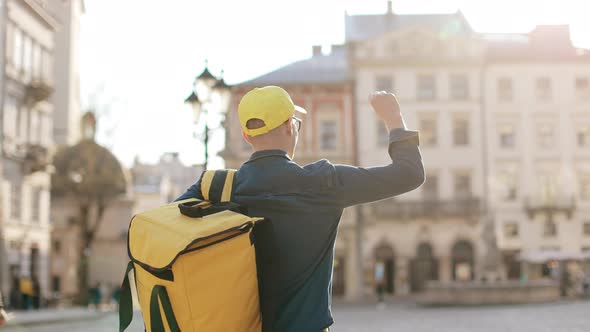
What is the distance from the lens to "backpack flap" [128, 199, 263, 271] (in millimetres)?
2680

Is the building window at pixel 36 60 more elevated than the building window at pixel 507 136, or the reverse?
the building window at pixel 36 60

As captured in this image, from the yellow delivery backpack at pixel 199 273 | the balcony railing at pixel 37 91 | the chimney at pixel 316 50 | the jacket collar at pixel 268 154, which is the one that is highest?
the chimney at pixel 316 50

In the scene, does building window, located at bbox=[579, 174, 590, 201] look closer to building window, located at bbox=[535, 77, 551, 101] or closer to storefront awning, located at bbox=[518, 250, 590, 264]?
storefront awning, located at bbox=[518, 250, 590, 264]

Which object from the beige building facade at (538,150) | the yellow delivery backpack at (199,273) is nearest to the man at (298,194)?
the yellow delivery backpack at (199,273)

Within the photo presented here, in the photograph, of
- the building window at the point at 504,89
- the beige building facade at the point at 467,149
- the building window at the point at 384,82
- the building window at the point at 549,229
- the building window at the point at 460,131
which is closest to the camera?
the beige building facade at the point at 467,149

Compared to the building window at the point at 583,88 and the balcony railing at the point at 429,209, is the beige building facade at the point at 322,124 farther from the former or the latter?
the building window at the point at 583,88

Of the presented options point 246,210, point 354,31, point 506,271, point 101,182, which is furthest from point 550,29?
point 246,210

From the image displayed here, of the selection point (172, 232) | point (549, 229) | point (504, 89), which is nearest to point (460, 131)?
point (504, 89)

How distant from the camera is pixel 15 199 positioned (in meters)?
39.8

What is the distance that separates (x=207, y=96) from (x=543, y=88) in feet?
130

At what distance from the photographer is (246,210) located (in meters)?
3.07

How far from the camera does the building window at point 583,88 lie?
174 ft

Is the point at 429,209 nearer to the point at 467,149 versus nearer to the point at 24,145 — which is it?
the point at 467,149

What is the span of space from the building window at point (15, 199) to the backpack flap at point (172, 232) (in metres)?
38.0
